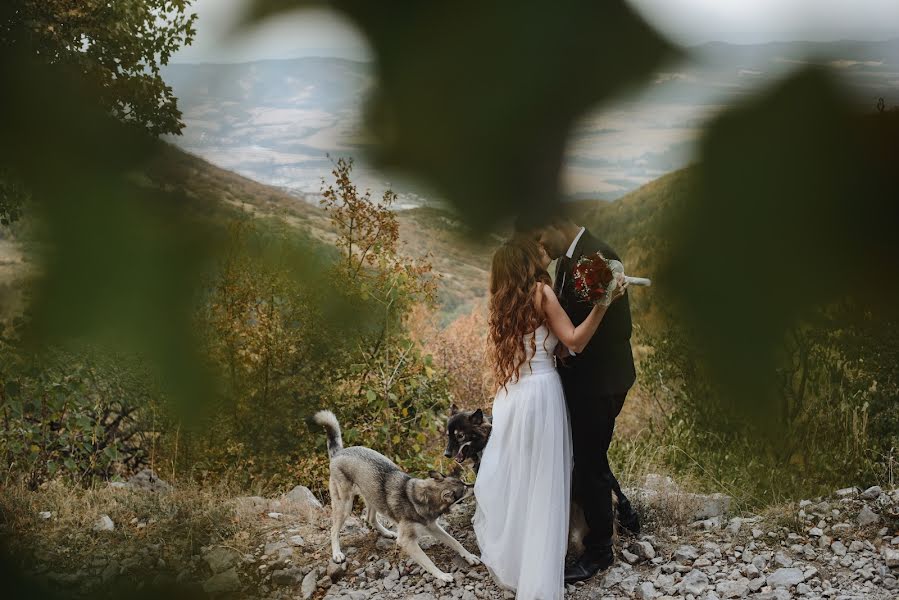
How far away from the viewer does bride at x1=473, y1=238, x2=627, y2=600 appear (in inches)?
96.1

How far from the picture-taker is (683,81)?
110 centimetres

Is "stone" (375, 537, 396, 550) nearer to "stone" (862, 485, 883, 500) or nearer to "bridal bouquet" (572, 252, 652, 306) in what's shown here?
"bridal bouquet" (572, 252, 652, 306)

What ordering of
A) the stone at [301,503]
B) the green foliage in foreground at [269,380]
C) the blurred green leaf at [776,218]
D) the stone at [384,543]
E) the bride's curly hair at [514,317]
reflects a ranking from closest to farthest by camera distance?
1. the blurred green leaf at [776,218]
2. the green foliage in foreground at [269,380]
3. the bride's curly hair at [514,317]
4. the stone at [384,543]
5. the stone at [301,503]

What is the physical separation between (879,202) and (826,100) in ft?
0.73

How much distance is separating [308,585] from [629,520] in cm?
121

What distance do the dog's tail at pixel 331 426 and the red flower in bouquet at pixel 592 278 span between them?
1.12 meters

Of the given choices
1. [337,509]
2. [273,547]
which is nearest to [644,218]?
[337,509]

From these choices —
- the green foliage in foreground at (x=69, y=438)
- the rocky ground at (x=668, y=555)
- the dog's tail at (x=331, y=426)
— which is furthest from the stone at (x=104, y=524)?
the dog's tail at (x=331, y=426)

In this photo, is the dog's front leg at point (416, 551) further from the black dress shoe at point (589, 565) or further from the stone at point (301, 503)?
the stone at point (301, 503)

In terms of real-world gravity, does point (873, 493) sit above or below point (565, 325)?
below

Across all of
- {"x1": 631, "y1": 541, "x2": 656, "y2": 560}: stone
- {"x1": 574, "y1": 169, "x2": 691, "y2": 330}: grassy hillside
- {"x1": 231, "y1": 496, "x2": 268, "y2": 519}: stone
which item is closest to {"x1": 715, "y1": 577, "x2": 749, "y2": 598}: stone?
{"x1": 631, "y1": 541, "x2": 656, "y2": 560}: stone

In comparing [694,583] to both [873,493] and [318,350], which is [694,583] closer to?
[873,493]

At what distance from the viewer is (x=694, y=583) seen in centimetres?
264

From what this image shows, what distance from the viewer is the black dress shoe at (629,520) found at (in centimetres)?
295
